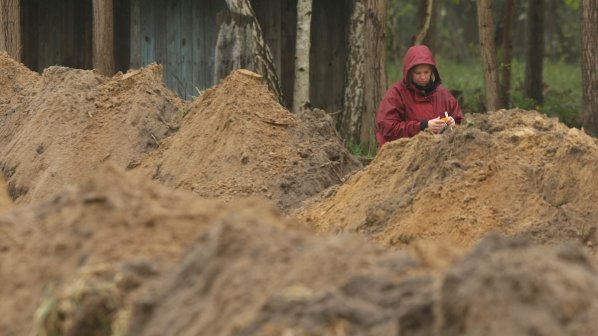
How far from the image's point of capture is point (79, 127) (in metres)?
12.7

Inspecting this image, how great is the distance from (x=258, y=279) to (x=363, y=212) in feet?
17.1

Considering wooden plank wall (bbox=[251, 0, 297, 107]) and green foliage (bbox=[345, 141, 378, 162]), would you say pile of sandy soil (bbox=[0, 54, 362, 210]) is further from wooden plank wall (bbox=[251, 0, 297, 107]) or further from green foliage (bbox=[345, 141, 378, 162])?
wooden plank wall (bbox=[251, 0, 297, 107])

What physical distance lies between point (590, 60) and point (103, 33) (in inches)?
198

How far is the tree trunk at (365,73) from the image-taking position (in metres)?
15.1

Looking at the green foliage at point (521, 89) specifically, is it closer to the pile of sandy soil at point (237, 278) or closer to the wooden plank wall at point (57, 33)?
the wooden plank wall at point (57, 33)

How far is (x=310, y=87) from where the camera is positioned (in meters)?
18.1

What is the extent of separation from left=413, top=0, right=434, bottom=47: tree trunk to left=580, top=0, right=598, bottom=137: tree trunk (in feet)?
10.5

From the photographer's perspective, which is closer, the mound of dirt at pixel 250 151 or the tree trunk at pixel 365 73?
the mound of dirt at pixel 250 151

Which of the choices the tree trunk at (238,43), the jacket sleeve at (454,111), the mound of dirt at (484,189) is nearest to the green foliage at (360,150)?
the tree trunk at (238,43)

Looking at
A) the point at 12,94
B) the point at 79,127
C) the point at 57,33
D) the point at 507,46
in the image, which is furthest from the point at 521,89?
the point at 79,127

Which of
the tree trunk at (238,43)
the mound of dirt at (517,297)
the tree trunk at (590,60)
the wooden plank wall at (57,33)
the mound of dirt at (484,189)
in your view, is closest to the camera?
the mound of dirt at (517,297)

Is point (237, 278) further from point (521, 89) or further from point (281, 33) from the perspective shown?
point (521, 89)

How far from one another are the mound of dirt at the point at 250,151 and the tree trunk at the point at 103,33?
11.0 feet

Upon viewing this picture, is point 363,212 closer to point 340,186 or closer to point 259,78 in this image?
point 340,186
